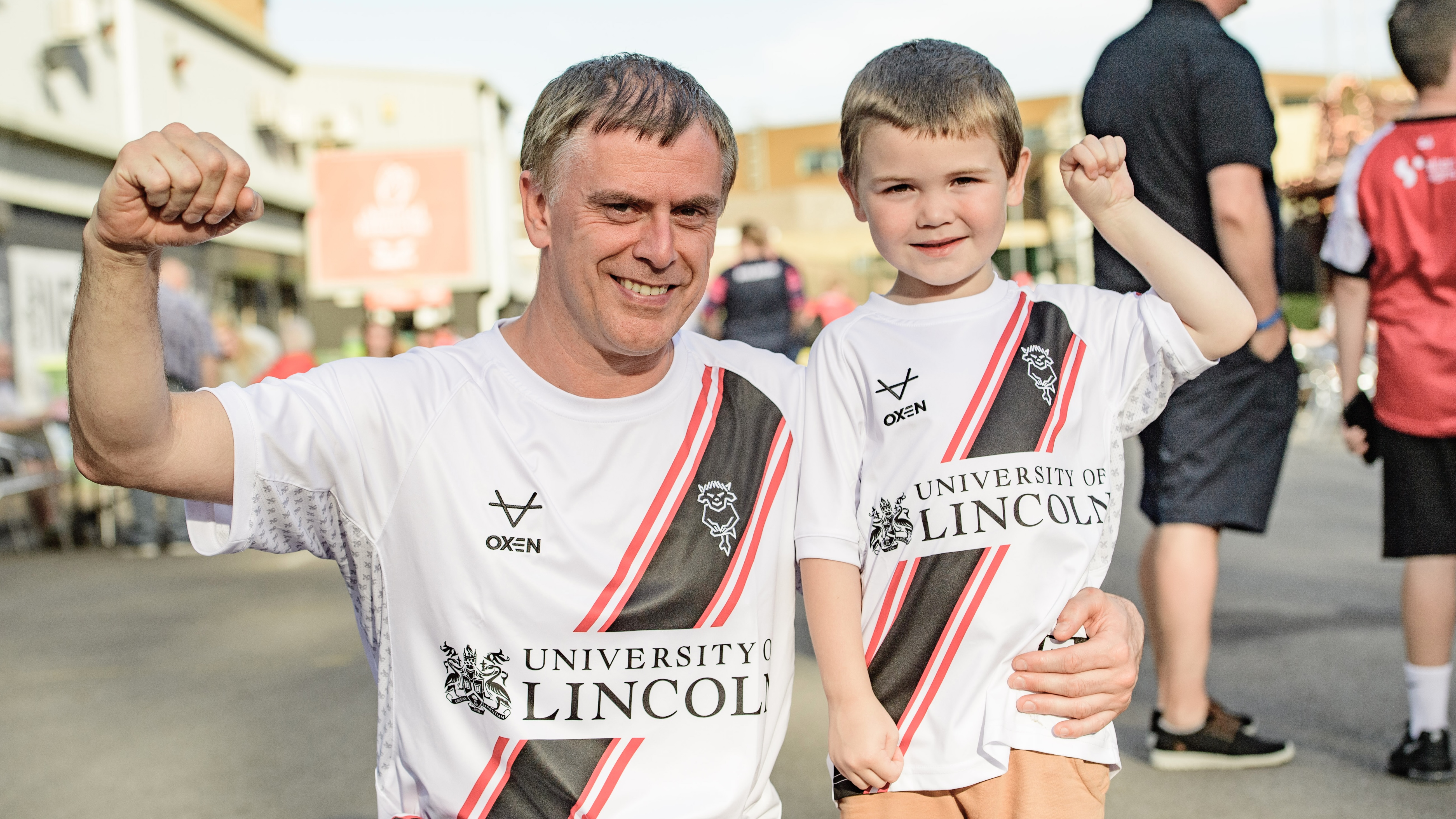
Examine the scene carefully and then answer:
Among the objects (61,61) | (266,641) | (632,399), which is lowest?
(266,641)

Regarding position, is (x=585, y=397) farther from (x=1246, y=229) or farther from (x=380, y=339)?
(x=380, y=339)

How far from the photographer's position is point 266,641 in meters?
5.88

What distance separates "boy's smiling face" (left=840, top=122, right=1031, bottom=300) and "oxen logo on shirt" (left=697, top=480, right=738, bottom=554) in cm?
49

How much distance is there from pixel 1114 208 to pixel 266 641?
16.5 ft

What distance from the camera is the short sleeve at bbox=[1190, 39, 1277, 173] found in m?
3.27

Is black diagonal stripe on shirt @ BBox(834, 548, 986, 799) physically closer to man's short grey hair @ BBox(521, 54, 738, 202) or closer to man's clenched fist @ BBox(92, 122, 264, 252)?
man's short grey hair @ BBox(521, 54, 738, 202)

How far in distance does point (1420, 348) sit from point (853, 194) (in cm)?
203

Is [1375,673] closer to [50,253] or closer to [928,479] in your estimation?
[928,479]

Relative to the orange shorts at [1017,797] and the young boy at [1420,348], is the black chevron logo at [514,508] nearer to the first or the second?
the orange shorts at [1017,797]

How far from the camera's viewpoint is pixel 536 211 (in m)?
2.16

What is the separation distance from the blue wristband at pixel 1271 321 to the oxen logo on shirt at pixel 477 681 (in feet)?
7.59

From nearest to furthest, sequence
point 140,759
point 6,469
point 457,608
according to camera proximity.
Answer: point 457,608
point 140,759
point 6,469

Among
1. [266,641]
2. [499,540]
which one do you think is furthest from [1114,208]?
[266,641]

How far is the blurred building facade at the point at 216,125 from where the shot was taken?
15.1m
